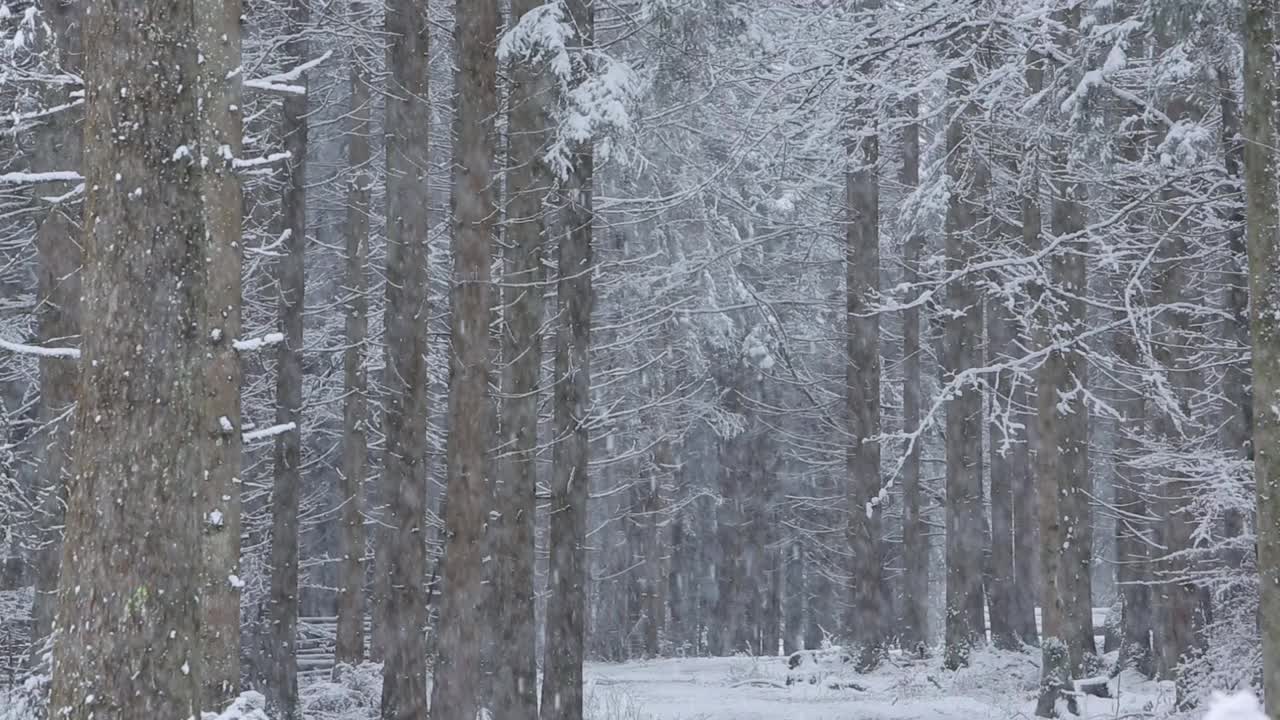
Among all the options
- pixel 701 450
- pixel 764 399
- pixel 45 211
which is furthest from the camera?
pixel 701 450

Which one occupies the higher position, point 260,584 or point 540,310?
point 540,310

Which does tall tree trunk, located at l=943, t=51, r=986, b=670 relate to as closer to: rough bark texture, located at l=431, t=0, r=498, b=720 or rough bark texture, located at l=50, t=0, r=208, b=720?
rough bark texture, located at l=431, t=0, r=498, b=720

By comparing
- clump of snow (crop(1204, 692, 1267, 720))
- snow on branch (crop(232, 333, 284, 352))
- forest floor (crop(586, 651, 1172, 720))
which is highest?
snow on branch (crop(232, 333, 284, 352))

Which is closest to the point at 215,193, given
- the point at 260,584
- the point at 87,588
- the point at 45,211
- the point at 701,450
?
the point at 45,211

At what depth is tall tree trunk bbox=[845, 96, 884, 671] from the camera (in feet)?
70.9

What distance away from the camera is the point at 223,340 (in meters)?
10.2

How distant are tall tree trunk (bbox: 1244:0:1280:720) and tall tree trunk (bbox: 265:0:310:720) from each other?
39.9 ft

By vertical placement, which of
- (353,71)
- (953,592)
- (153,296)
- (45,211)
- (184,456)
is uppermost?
(353,71)

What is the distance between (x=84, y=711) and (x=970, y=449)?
17825 millimetres

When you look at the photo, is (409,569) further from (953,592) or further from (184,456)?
(953,592)

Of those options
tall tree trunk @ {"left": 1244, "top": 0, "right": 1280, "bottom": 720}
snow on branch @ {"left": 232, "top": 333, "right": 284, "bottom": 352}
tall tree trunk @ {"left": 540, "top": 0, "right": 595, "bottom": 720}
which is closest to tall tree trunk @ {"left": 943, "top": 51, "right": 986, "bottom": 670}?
tall tree trunk @ {"left": 540, "top": 0, "right": 595, "bottom": 720}

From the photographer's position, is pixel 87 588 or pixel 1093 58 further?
pixel 1093 58

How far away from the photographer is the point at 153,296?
7000mm

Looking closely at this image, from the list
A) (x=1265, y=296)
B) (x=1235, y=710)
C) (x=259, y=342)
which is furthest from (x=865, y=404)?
(x=1235, y=710)
